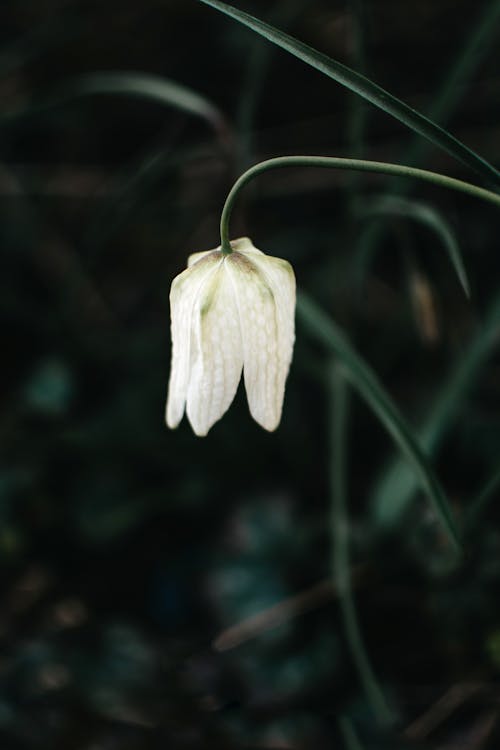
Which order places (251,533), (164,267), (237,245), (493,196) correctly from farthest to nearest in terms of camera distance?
(164,267) < (251,533) < (237,245) < (493,196)

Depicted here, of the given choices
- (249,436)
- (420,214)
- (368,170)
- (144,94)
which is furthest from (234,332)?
(249,436)

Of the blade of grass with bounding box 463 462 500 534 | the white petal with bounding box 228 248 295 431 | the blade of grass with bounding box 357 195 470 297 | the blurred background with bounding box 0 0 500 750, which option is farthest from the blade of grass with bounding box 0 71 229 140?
the blade of grass with bounding box 463 462 500 534

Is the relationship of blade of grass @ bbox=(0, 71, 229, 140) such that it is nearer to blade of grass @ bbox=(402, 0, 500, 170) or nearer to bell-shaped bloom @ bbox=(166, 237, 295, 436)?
blade of grass @ bbox=(402, 0, 500, 170)

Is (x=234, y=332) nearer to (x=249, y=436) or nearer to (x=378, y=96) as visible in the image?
(x=378, y=96)

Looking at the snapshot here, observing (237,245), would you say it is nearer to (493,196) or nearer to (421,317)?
(493,196)

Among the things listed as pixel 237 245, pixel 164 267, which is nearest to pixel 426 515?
pixel 237 245
